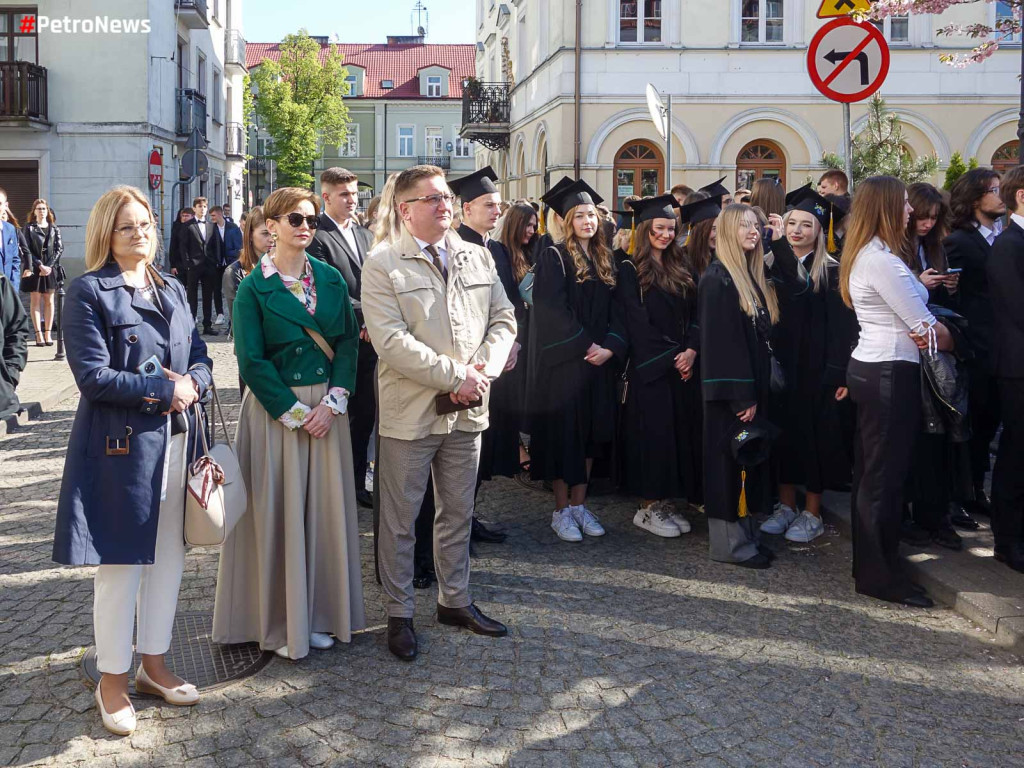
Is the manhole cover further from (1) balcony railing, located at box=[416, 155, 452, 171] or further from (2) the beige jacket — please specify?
(1) balcony railing, located at box=[416, 155, 452, 171]

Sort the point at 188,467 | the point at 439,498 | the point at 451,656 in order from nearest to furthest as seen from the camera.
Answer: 1. the point at 188,467
2. the point at 451,656
3. the point at 439,498

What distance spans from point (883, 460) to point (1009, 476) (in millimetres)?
938

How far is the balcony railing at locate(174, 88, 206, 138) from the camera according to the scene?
103 feet

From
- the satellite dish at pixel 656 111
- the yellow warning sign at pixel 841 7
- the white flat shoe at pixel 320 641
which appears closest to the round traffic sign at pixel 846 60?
the yellow warning sign at pixel 841 7

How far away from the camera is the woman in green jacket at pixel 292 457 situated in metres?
4.80

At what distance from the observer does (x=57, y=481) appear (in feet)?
27.2

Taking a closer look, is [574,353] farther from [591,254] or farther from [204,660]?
[204,660]

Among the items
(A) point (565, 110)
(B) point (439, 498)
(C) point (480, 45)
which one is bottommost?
(B) point (439, 498)

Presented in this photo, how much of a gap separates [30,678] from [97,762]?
91 centimetres

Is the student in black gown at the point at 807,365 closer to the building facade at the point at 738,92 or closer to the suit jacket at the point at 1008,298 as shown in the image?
the suit jacket at the point at 1008,298

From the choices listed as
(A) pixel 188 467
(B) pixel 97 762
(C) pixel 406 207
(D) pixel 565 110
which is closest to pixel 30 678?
(B) pixel 97 762

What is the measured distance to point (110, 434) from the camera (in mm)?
4078

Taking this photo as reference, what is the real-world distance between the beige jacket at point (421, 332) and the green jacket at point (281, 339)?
179mm

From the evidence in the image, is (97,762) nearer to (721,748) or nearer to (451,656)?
(451,656)
